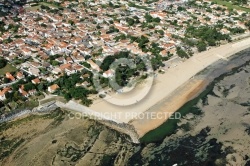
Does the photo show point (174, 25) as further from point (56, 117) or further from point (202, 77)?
point (56, 117)

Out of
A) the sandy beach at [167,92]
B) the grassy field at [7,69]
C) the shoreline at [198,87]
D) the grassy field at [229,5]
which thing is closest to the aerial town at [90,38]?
the grassy field at [7,69]

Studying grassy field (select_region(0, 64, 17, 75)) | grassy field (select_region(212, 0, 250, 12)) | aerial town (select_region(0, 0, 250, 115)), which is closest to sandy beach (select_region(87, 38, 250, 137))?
aerial town (select_region(0, 0, 250, 115))

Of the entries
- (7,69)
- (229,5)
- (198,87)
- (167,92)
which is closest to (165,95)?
(167,92)

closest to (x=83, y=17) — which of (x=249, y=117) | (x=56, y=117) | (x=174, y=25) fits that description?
(x=174, y=25)

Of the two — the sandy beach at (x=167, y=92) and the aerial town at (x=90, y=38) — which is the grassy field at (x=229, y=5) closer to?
the aerial town at (x=90, y=38)

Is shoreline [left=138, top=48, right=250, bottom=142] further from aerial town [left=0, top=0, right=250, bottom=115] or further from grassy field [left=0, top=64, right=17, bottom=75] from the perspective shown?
grassy field [left=0, top=64, right=17, bottom=75]

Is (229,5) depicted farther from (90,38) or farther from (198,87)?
(198,87)
